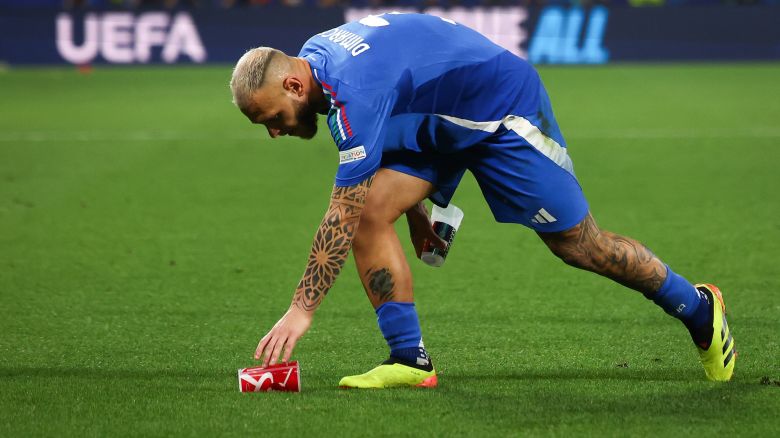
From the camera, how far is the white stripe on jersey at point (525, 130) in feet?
13.9

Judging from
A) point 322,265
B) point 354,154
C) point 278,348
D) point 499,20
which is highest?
point 354,154

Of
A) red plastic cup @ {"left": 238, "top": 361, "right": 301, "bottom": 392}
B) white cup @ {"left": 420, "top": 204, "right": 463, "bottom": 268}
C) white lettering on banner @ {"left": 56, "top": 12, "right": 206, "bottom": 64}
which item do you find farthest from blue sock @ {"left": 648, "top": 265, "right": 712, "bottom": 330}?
white lettering on banner @ {"left": 56, "top": 12, "right": 206, "bottom": 64}

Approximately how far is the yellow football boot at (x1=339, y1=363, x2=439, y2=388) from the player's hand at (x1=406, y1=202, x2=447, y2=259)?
0.67 m

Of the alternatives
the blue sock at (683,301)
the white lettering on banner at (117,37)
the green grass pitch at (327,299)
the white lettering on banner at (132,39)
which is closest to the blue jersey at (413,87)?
the blue sock at (683,301)

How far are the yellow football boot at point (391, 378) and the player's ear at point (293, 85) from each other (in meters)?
1.08

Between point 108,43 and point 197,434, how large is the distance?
1762cm

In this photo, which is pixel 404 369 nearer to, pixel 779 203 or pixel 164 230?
pixel 164 230

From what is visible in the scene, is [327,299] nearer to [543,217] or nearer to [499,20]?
[543,217]

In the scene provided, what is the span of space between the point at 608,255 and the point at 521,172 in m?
0.46

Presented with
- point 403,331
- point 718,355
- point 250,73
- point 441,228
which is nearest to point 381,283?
point 403,331

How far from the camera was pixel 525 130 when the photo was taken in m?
4.26

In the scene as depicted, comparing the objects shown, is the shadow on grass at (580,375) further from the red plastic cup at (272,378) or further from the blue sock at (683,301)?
the red plastic cup at (272,378)

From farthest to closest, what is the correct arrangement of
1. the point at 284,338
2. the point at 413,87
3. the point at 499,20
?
the point at 499,20 → the point at 413,87 → the point at 284,338

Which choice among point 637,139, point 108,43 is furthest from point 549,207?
point 108,43
